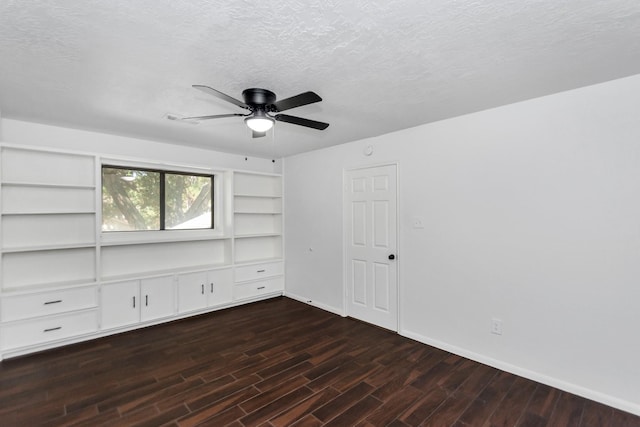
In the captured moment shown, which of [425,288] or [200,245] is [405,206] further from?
[200,245]

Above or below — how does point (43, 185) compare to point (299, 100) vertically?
below

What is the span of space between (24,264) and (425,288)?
14.8ft

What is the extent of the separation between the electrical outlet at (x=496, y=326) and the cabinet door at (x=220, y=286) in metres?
3.49

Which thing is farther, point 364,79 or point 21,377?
point 21,377

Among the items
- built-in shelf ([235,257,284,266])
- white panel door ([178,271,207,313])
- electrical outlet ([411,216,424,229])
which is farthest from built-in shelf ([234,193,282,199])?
electrical outlet ([411,216,424,229])

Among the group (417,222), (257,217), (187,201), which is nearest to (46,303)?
(187,201)

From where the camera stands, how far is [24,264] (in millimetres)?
3344

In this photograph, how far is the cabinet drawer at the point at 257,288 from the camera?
4707mm

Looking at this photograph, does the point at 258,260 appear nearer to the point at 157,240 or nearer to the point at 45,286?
the point at 157,240

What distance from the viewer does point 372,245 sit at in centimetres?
397

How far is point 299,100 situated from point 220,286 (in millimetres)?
3356

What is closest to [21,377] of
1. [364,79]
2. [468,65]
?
[364,79]

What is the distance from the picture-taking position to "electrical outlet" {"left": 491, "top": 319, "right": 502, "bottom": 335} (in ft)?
9.32

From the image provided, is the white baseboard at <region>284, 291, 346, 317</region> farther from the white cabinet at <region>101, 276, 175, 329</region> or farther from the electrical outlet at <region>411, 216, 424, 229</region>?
the white cabinet at <region>101, 276, 175, 329</region>
